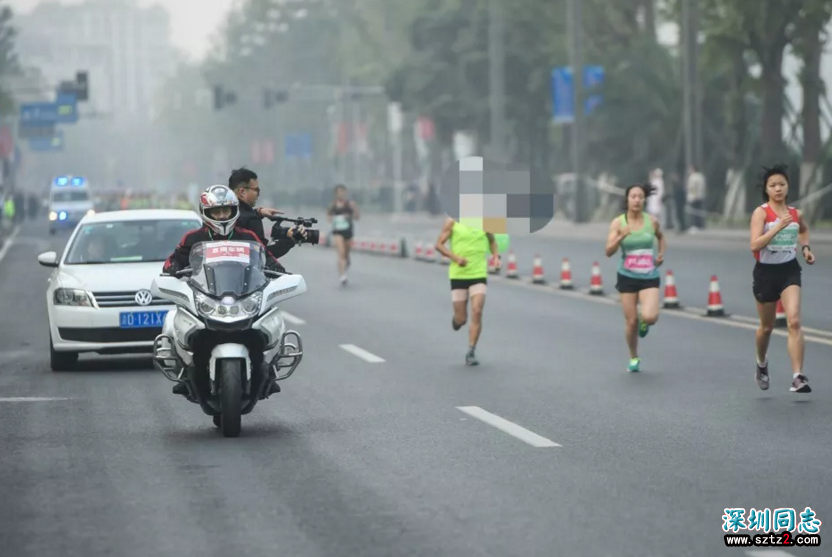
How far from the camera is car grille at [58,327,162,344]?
54.1 feet

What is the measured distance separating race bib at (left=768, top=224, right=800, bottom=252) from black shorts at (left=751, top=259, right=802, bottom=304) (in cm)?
13

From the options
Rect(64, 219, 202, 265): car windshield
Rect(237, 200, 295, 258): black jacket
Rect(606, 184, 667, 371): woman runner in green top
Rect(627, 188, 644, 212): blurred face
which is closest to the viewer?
Rect(237, 200, 295, 258): black jacket

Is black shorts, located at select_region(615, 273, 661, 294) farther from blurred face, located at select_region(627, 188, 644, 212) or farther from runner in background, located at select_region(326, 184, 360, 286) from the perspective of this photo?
runner in background, located at select_region(326, 184, 360, 286)

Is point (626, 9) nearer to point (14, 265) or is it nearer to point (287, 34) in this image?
point (14, 265)

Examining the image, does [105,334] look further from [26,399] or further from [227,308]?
[227,308]

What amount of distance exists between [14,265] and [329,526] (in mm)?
35208

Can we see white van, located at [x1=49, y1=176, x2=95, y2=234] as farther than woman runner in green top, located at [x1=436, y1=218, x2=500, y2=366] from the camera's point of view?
Yes

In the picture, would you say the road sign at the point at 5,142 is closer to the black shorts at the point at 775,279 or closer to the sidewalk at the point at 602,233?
the sidewalk at the point at 602,233

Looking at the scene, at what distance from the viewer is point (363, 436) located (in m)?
11.7

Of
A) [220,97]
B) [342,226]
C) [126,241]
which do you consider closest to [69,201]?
[220,97]

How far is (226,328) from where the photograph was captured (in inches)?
454

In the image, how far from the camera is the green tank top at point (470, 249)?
17.0 m

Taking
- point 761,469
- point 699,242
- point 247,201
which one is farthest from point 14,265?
point 761,469

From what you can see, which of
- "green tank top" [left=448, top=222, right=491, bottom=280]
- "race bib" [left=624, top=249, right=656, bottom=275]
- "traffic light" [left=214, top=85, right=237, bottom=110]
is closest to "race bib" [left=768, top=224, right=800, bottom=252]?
"race bib" [left=624, top=249, right=656, bottom=275]
